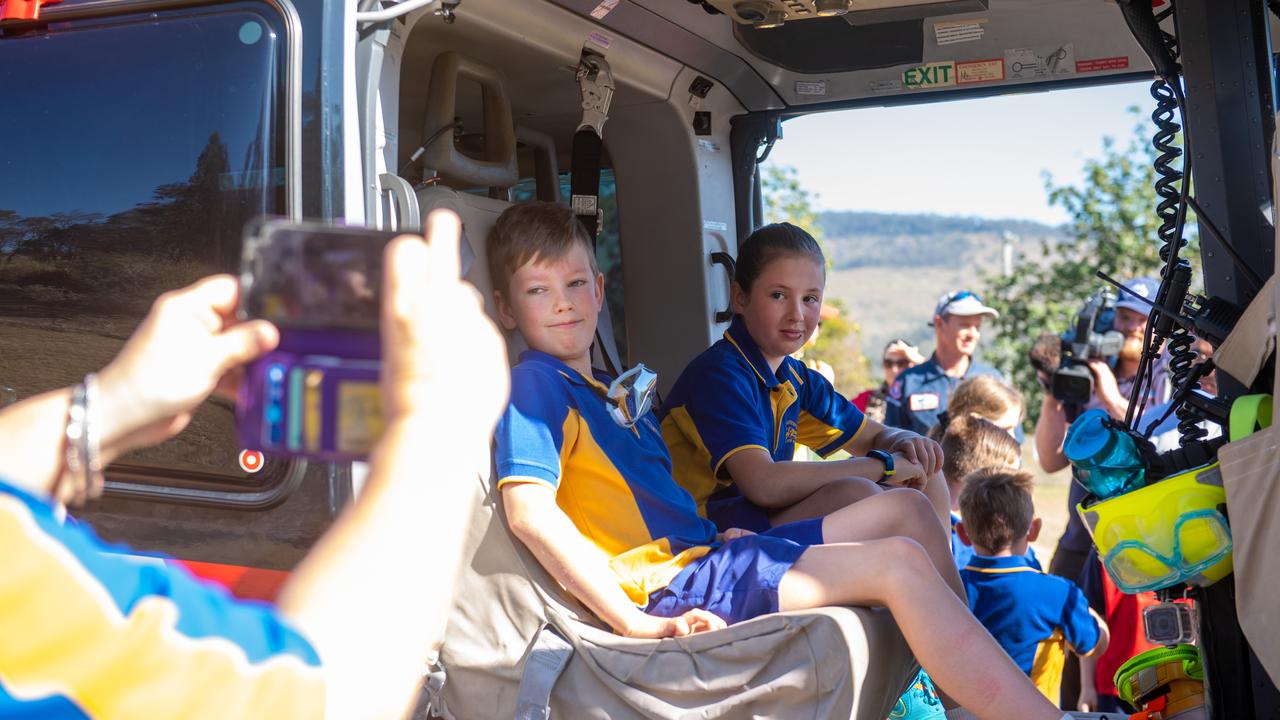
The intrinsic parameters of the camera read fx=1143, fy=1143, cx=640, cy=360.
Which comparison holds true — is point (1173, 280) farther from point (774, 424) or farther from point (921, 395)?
point (921, 395)

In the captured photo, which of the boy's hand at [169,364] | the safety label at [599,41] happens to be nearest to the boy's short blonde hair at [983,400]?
the safety label at [599,41]

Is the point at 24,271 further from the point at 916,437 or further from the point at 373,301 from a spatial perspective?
the point at 916,437

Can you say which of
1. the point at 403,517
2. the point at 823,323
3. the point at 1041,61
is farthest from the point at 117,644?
the point at 823,323

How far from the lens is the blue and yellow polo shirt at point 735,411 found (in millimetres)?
2875

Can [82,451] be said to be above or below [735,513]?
above

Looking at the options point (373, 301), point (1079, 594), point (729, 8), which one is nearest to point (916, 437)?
point (1079, 594)

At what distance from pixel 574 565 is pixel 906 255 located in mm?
64582

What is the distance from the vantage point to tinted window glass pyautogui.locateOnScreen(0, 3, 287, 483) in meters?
2.03

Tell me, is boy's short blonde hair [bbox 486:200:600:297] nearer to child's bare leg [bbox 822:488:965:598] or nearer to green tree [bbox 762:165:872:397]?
child's bare leg [bbox 822:488:965:598]

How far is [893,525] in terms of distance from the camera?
256cm

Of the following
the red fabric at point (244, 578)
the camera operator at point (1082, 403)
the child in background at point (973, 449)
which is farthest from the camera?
the camera operator at point (1082, 403)

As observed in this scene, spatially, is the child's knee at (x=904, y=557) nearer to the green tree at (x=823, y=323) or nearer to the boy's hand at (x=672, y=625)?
the boy's hand at (x=672, y=625)

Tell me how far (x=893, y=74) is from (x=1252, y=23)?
144cm

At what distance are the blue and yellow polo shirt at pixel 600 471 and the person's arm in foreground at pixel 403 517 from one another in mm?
1420
